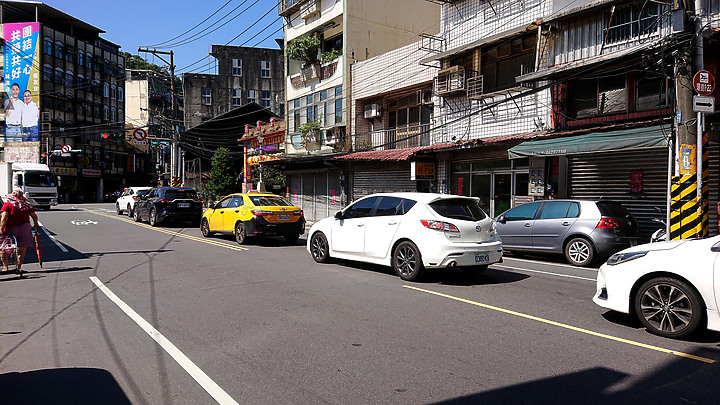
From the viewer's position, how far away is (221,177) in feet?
125

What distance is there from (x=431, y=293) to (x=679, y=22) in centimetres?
811

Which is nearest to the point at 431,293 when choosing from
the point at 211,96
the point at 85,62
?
the point at 211,96

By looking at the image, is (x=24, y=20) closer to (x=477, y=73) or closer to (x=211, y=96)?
(x=211, y=96)

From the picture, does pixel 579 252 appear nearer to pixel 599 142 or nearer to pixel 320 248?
pixel 599 142

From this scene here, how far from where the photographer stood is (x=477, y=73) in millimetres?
18078

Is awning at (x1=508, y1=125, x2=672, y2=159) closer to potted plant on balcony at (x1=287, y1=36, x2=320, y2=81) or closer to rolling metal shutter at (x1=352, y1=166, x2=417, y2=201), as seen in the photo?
rolling metal shutter at (x1=352, y1=166, x2=417, y2=201)

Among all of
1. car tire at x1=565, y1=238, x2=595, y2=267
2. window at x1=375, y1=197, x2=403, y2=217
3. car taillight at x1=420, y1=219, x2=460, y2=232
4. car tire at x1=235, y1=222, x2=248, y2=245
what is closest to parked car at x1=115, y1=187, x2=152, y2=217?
→ car tire at x1=235, y1=222, x2=248, y2=245

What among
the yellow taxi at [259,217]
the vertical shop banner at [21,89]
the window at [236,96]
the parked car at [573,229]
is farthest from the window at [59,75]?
the parked car at [573,229]

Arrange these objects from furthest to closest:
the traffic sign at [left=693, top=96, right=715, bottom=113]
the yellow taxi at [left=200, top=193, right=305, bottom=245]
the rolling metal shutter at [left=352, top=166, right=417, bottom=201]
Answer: the rolling metal shutter at [left=352, top=166, right=417, bottom=201]
the yellow taxi at [left=200, top=193, right=305, bottom=245]
the traffic sign at [left=693, top=96, right=715, bottom=113]

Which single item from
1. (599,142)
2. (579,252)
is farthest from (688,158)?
(599,142)

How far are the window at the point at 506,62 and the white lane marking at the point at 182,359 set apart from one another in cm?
1455

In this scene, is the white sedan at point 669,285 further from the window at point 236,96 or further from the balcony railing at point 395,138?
the window at point 236,96

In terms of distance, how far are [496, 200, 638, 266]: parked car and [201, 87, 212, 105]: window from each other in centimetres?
4315

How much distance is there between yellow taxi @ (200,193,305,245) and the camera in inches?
542
